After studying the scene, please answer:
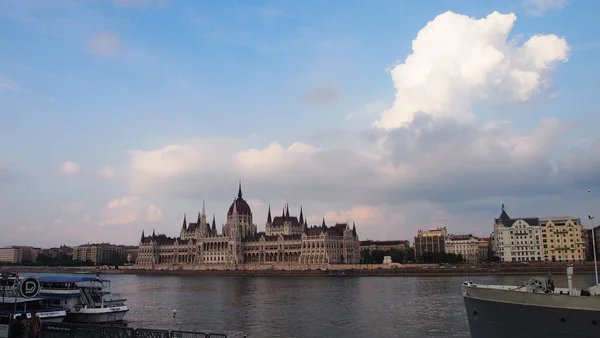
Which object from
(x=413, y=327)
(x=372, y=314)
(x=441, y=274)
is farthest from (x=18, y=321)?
(x=441, y=274)

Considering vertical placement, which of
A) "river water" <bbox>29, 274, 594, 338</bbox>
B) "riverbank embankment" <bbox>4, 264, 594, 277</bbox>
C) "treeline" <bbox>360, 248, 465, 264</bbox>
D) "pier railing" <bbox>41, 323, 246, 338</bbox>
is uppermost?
"pier railing" <bbox>41, 323, 246, 338</bbox>

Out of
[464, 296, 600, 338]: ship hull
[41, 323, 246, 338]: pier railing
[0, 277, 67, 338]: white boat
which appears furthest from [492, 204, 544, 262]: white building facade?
Answer: [41, 323, 246, 338]: pier railing

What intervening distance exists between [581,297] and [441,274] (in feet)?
360

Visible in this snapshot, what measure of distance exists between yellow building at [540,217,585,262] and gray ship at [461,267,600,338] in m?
128

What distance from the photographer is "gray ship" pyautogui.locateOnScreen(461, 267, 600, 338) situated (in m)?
20.5

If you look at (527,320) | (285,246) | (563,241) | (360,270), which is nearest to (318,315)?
(527,320)

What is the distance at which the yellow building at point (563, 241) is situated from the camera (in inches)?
5428

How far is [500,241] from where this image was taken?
14638 cm

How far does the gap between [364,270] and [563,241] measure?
178 feet

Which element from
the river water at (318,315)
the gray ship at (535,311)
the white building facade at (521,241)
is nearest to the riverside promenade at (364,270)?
the white building facade at (521,241)

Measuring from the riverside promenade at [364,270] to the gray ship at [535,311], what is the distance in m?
68.9

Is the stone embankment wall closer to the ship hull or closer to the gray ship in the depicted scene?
the ship hull

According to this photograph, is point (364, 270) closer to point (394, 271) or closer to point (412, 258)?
point (394, 271)

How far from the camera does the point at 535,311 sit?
21859 millimetres
